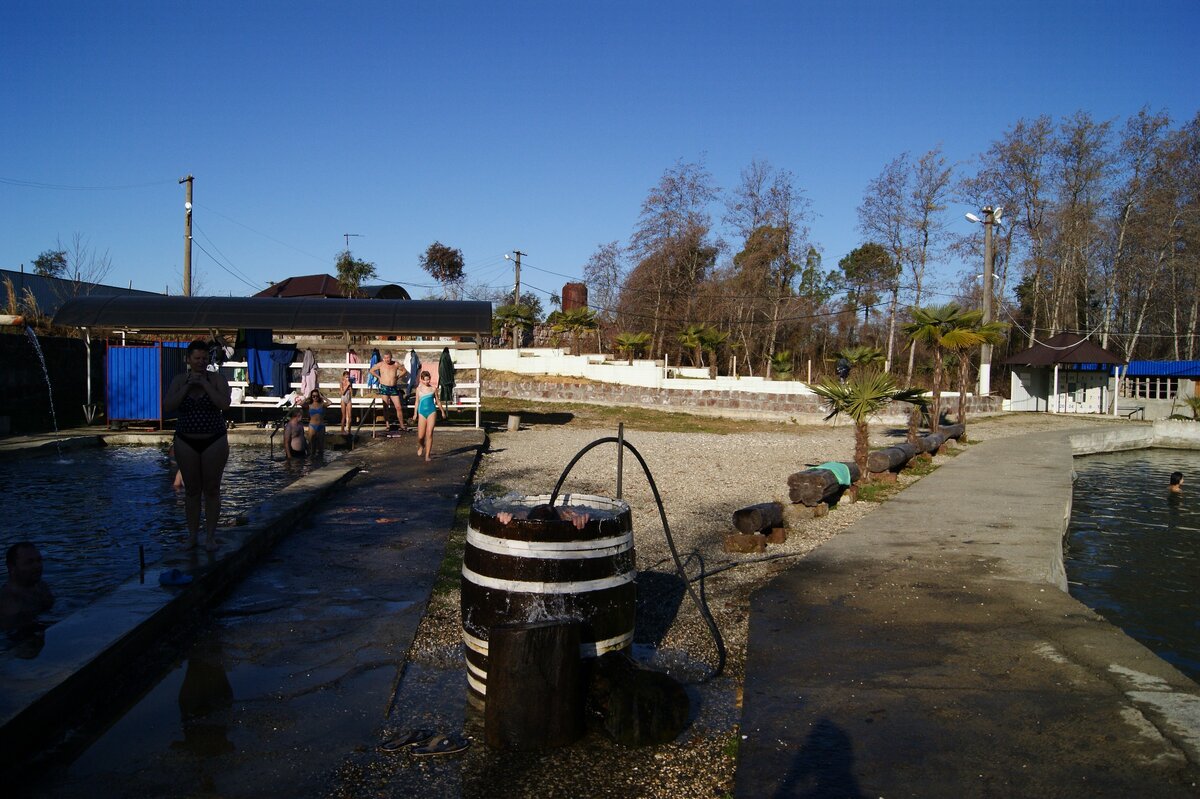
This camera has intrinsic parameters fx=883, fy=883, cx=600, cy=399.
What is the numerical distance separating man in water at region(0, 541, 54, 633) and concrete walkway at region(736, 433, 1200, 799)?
4.87m

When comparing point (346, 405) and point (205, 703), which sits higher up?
point (346, 405)

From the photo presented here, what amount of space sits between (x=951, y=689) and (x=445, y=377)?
16001mm

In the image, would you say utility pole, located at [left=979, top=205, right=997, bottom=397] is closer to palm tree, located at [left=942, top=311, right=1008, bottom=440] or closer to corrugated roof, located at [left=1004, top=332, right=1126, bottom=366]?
corrugated roof, located at [left=1004, top=332, right=1126, bottom=366]

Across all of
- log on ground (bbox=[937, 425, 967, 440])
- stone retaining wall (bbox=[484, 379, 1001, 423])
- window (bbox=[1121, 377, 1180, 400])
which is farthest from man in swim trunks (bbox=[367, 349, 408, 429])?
window (bbox=[1121, 377, 1180, 400])

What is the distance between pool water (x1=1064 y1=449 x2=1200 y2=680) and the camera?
28.7 feet

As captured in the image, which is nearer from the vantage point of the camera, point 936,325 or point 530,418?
point 936,325

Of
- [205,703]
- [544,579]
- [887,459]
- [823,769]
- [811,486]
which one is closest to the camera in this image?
[823,769]

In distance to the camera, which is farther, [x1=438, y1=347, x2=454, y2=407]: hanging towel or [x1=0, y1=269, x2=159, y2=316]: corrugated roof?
[x1=0, y1=269, x2=159, y2=316]: corrugated roof

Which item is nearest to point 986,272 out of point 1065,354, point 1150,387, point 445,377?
point 1065,354

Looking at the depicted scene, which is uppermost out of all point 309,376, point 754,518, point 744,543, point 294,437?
point 309,376

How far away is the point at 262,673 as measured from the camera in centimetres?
514

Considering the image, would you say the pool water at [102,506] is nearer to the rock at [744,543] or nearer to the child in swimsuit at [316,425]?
the child in swimsuit at [316,425]

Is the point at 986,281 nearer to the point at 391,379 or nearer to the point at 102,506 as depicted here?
the point at 391,379

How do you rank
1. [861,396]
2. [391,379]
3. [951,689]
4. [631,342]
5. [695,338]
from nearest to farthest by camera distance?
[951,689] < [861,396] < [391,379] < [631,342] < [695,338]
